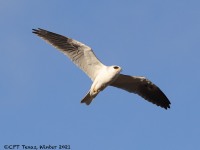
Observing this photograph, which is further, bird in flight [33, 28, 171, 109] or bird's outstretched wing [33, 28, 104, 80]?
bird's outstretched wing [33, 28, 104, 80]

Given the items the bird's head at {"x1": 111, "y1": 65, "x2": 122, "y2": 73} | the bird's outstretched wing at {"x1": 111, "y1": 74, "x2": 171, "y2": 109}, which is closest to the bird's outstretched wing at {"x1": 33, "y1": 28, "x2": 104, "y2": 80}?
the bird's head at {"x1": 111, "y1": 65, "x2": 122, "y2": 73}

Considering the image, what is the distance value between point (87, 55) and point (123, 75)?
1157 millimetres

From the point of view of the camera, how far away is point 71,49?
13.5 meters

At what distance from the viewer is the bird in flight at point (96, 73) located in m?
12.7

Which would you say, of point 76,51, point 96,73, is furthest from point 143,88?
point 76,51

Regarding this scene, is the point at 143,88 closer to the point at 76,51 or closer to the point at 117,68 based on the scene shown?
the point at 117,68

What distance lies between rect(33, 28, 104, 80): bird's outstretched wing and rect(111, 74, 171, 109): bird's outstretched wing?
817mm

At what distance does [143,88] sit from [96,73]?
174 centimetres

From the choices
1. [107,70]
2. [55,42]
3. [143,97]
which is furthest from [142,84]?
[55,42]

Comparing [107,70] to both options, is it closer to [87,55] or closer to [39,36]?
[87,55]

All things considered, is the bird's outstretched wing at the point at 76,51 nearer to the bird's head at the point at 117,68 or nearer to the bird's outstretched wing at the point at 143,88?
the bird's head at the point at 117,68

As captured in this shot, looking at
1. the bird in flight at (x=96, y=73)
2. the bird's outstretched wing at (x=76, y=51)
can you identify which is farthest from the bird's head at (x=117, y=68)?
the bird's outstretched wing at (x=76, y=51)

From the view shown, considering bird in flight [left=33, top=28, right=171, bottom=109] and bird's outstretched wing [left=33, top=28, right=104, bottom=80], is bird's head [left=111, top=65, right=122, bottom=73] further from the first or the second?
bird's outstretched wing [left=33, top=28, right=104, bottom=80]

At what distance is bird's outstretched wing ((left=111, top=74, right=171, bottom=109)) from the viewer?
44.9 feet
